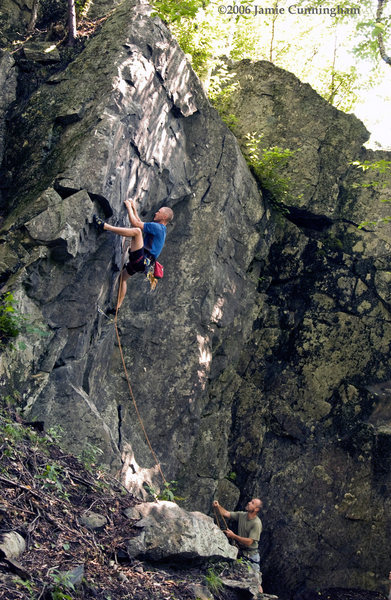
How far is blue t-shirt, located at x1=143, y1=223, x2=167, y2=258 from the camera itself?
7.87m

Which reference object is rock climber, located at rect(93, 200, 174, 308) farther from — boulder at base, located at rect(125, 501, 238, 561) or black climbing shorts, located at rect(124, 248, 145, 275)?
boulder at base, located at rect(125, 501, 238, 561)

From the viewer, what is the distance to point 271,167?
11.4 m

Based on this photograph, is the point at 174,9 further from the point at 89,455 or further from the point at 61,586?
the point at 61,586

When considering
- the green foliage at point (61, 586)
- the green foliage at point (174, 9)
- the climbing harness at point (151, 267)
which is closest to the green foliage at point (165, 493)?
the green foliage at point (61, 586)

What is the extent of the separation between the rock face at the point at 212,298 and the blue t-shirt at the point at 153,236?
0.48m

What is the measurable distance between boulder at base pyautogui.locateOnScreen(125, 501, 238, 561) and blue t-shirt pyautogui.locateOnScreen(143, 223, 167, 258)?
10.7 feet

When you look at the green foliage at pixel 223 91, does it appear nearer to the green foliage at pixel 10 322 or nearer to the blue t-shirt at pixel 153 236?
the blue t-shirt at pixel 153 236

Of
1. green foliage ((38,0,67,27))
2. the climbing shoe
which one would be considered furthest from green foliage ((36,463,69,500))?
green foliage ((38,0,67,27))

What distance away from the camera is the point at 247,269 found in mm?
11203

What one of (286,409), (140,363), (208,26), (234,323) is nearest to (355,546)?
(286,409)

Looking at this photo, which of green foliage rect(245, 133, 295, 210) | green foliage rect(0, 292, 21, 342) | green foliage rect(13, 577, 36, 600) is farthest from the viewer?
green foliage rect(245, 133, 295, 210)

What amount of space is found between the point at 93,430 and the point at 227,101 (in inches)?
299

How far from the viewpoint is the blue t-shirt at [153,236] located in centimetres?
787

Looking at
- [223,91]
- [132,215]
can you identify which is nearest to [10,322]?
[132,215]
